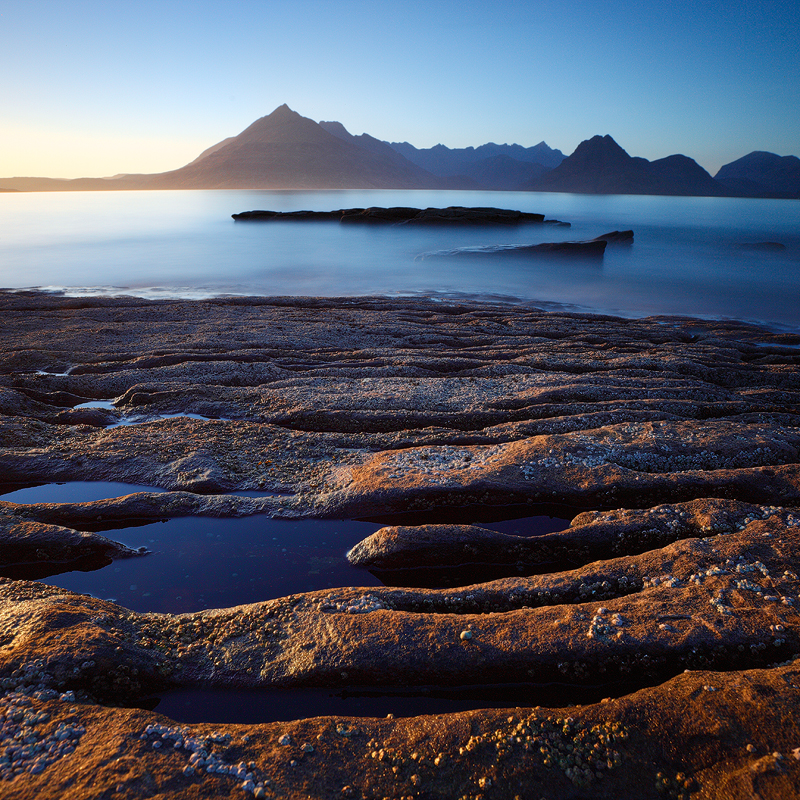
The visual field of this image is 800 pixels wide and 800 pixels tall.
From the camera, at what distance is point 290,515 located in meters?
4.80

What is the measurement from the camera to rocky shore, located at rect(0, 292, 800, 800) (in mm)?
2281

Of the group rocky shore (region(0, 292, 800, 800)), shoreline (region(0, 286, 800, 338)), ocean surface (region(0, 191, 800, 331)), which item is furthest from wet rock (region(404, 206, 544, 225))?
rocky shore (region(0, 292, 800, 800))

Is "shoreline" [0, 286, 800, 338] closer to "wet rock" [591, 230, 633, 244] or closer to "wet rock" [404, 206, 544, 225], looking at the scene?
"wet rock" [591, 230, 633, 244]

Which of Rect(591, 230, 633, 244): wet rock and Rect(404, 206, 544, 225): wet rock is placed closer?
Rect(591, 230, 633, 244): wet rock

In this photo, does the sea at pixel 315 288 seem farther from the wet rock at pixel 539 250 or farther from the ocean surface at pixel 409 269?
the wet rock at pixel 539 250

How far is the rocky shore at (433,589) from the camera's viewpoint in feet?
7.48

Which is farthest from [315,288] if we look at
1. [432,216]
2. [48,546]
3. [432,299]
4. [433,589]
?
[432,216]

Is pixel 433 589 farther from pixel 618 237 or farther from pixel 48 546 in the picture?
pixel 618 237

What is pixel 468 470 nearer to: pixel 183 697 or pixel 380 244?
pixel 183 697

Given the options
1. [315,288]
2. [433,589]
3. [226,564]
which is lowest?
[226,564]

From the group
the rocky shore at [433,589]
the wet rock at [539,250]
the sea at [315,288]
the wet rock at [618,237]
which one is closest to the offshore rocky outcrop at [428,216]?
the sea at [315,288]

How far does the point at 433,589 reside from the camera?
3.64 metres

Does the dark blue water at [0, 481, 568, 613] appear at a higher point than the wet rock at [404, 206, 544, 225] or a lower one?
lower

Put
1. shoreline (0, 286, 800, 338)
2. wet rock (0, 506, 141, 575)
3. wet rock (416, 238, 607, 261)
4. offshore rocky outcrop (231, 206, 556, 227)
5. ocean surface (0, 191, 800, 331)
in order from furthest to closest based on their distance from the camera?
offshore rocky outcrop (231, 206, 556, 227), wet rock (416, 238, 607, 261), ocean surface (0, 191, 800, 331), shoreline (0, 286, 800, 338), wet rock (0, 506, 141, 575)
